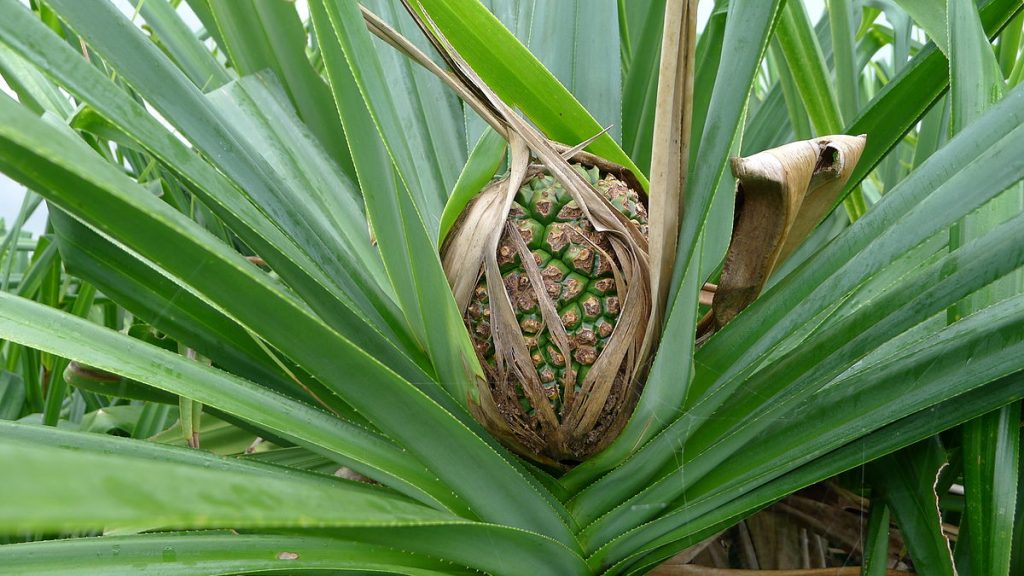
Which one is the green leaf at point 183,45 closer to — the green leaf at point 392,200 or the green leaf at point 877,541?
the green leaf at point 392,200

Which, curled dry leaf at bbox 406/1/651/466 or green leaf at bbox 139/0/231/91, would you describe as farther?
green leaf at bbox 139/0/231/91

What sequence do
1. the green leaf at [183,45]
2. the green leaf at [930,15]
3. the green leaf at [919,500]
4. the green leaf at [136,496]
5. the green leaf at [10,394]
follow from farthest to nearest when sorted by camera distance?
the green leaf at [10,394] → the green leaf at [183,45] → the green leaf at [930,15] → the green leaf at [919,500] → the green leaf at [136,496]

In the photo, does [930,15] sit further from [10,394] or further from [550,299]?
[10,394]

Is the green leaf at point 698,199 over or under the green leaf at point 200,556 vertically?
over

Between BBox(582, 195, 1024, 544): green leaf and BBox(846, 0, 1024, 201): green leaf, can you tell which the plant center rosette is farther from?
BBox(846, 0, 1024, 201): green leaf

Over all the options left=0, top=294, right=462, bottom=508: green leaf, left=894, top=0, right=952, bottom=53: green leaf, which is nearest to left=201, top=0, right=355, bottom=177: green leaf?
A: left=0, top=294, right=462, bottom=508: green leaf

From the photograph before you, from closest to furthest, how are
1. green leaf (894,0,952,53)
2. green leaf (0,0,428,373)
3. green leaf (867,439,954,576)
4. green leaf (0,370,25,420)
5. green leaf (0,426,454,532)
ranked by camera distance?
1. green leaf (0,426,454,532)
2. green leaf (0,0,428,373)
3. green leaf (867,439,954,576)
4. green leaf (894,0,952,53)
5. green leaf (0,370,25,420)

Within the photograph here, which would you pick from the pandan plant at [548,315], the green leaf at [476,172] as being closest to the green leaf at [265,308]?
the pandan plant at [548,315]

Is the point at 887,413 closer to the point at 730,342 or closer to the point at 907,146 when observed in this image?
the point at 730,342

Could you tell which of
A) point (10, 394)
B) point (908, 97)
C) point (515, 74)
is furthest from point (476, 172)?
point (10, 394)
